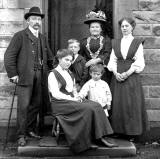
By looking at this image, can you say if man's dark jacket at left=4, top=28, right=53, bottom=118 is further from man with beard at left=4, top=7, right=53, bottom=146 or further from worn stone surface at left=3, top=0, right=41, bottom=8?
worn stone surface at left=3, top=0, right=41, bottom=8

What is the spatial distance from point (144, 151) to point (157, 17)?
2.22m

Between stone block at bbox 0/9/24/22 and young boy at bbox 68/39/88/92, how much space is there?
3.29 feet

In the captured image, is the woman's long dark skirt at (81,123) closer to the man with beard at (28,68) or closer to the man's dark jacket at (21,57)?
the man with beard at (28,68)

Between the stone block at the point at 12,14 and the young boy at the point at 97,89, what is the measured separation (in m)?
1.56

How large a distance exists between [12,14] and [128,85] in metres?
2.23

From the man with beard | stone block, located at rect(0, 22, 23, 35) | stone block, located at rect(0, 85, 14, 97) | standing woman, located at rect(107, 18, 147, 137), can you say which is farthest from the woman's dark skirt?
stone block, located at rect(0, 22, 23, 35)

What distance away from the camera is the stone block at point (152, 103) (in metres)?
8.15

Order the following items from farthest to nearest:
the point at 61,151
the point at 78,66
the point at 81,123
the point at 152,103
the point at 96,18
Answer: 1. the point at 152,103
2. the point at 96,18
3. the point at 78,66
4. the point at 61,151
5. the point at 81,123

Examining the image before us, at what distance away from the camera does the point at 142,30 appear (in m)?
8.08

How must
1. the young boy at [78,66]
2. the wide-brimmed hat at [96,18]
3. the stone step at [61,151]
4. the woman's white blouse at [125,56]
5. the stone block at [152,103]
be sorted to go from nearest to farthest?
1. the stone step at [61,151]
2. the woman's white blouse at [125,56]
3. the young boy at [78,66]
4. the wide-brimmed hat at [96,18]
5. the stone block at [152,103]

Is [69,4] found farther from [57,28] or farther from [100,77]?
[100,77]

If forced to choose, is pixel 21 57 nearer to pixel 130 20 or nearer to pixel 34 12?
pixel 34 12

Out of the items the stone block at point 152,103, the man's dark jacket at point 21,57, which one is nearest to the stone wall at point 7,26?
the man's dark jacket at point 21,57

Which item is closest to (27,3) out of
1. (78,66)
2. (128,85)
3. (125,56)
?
(78,66)
